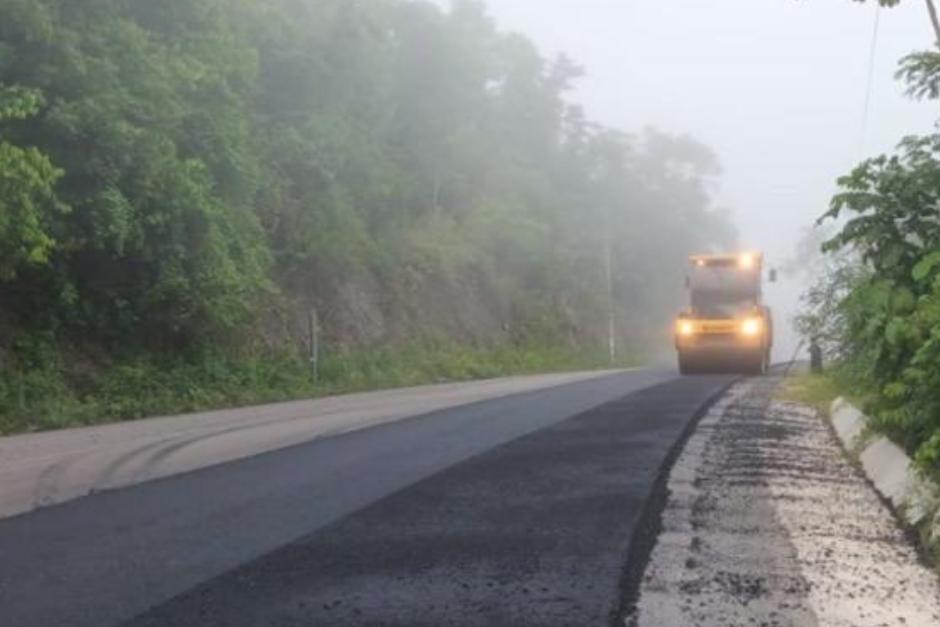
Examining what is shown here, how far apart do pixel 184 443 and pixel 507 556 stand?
905 cm

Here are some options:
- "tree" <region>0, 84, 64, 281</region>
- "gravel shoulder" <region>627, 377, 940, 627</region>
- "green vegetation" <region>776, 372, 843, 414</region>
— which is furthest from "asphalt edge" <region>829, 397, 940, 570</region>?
"tree" <region>0, 84, 64, 281</region>

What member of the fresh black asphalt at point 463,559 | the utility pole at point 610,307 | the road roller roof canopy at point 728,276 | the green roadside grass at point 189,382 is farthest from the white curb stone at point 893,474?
the utility pole at point 610,307

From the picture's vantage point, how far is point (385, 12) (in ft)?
173

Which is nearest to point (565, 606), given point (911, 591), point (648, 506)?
point (911, 591)

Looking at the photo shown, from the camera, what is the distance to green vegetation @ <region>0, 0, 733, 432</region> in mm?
20828

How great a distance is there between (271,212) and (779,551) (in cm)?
2895

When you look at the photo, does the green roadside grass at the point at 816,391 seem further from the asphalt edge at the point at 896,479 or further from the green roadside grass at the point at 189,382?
the green roadside grass at the point at 189,382

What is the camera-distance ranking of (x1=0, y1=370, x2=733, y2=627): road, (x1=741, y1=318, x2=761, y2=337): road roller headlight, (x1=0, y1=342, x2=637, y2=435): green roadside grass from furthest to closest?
1. (x1=741, y1=318, x2=761, y2=337): road roller headlight
2. (x1=0, y1=342, x2=637, y2=435): green roadside grass
3. (x1=0, y1=370, x2=733, y2=627): road

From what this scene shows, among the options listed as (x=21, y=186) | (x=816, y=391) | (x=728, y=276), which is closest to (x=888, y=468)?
(x=816, y=391)

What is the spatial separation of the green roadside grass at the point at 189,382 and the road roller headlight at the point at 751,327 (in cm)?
1011

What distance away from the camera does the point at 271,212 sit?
35.0 meters

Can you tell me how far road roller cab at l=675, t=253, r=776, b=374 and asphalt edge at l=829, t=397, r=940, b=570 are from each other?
59.8 ft

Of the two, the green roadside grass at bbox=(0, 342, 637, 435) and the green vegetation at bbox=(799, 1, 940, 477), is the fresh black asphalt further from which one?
the green roadside grass at bbox=(0, 342, 637, 435)

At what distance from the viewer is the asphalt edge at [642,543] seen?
616 centimetres
